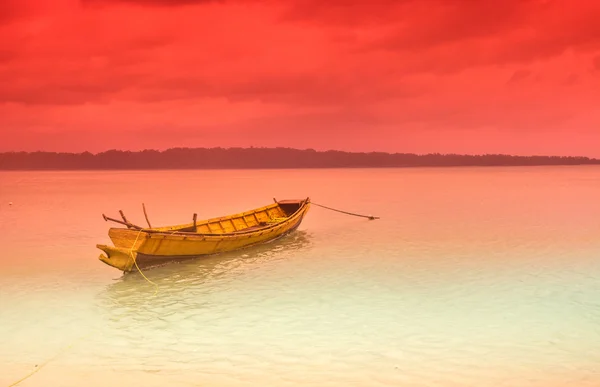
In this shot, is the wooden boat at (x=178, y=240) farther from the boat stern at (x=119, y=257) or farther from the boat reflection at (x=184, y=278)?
the boat reflection at (x=184, y=278)

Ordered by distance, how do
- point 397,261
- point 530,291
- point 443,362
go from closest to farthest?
point 443,362 → point 530,291 → point 397,261

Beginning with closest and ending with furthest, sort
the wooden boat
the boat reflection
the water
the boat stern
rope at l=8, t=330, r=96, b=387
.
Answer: rope at l=8, t=330, r=96, b=387
the water
the boat reflection
the boat stern
the wooden boat

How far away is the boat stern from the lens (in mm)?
16844

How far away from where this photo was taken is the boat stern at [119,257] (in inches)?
663

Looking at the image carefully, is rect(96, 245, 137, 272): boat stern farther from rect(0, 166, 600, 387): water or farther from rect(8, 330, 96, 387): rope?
rect(8, 330, 96, 387): rope

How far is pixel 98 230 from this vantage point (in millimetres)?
32562

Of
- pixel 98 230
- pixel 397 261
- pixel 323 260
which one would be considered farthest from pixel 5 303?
pixel 98 230

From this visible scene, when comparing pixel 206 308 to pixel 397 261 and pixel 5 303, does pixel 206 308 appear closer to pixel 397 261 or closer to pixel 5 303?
pixel 5 303

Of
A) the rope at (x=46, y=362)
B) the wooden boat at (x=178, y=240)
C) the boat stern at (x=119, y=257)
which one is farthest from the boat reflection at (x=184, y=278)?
the rope at (x=46, y=362)

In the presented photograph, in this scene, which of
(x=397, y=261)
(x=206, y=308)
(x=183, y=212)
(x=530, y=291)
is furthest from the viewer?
(x=183, y=212)

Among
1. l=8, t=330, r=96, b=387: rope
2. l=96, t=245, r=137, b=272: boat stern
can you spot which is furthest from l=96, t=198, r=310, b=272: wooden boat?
l=8, t=330, r=96, b=387: rope

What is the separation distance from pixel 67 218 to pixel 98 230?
352 inches

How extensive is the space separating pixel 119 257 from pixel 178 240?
206cm

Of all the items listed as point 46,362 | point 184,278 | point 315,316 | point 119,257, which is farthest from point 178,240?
point 46,362
